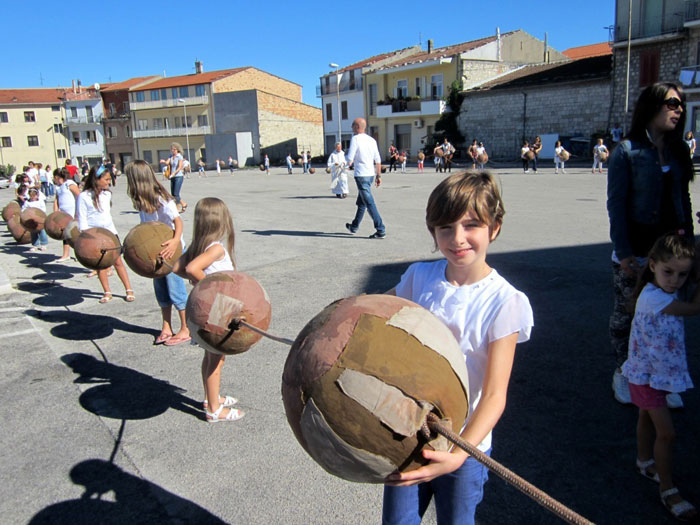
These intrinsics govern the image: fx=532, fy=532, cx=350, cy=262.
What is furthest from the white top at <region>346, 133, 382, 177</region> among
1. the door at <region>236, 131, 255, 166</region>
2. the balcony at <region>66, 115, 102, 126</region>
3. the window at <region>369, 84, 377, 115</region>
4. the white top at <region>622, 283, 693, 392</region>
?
the balcony at <region>66, 115, 102, 126</region>

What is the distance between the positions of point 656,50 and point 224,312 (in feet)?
124

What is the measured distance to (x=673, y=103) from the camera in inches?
130

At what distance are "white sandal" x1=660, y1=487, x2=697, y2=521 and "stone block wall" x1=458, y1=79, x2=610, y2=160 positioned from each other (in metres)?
36.3

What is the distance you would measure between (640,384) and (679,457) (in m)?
0.61

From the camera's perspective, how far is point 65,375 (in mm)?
4684

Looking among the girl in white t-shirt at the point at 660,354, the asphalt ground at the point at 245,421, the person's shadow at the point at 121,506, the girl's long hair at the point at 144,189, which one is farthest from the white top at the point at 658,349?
the girl's long hair at the point at 144,189

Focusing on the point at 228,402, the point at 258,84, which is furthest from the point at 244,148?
the point at 228,402

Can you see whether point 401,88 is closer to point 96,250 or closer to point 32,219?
point 32,219

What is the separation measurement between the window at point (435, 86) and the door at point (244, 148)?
927 inches

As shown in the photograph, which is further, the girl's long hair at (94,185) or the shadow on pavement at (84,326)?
the girl's long hair at (94,185)

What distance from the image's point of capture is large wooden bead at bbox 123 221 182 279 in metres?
4.37

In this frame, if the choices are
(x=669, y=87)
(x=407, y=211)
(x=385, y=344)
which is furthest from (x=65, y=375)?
(x=407, y=211)

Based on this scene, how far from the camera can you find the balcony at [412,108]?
43.9m

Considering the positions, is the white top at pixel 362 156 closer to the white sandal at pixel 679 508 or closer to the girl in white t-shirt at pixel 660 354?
the girl in white t-shirt at pixel 660 354
